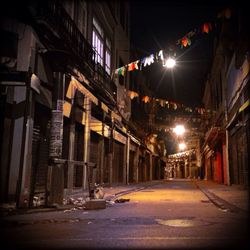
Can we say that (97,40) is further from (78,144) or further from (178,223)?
(178,223)

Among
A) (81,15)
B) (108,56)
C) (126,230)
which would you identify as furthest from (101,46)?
(126,230)

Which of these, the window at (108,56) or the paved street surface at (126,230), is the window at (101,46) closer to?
the window at (108,56)

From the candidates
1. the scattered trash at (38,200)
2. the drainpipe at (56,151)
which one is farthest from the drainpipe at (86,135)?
the drainpipe at (56,151)

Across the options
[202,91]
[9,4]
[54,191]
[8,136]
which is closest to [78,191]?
[54,191]

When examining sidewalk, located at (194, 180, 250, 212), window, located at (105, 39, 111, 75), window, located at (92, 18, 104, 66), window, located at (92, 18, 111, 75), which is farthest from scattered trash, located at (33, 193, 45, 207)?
window, located at (105, 39, 111, 75)

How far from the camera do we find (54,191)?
9.91m

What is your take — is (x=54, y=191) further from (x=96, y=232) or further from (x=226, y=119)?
(x=226, y=119)

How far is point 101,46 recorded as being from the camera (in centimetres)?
2109

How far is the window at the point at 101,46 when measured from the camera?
63.4 ft

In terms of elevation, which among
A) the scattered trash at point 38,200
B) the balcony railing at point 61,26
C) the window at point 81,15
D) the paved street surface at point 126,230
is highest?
the window at point 81,15

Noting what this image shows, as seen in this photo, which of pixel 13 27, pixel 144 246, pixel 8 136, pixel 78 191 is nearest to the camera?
pixel 144 246

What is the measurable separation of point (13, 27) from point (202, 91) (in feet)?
128

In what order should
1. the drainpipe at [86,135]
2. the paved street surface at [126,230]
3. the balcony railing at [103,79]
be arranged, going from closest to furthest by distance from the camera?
the paved street surface at [126,230] → the drainpipe at [86,135] → the balcony railing at [103,79]

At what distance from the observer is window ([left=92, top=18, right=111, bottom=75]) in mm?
19337
